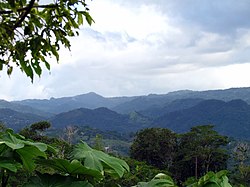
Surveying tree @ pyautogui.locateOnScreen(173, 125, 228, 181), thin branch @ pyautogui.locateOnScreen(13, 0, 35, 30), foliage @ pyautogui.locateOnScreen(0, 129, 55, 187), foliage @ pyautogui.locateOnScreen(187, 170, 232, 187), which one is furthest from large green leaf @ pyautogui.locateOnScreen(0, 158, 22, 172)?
tree @ pyautogui.locateOnScreen(173, 125, 228, 181)

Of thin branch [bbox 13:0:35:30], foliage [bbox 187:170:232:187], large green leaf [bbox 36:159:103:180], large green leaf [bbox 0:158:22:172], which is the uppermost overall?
thin branch [bbox 13:0:35:30]

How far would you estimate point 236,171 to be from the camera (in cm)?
3662

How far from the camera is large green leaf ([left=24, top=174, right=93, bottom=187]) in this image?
159 cm

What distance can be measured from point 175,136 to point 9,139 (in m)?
35.4

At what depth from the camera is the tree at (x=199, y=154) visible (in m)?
34.5

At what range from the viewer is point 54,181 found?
1.62 meters

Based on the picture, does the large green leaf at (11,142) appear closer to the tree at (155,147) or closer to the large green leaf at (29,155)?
the large green leaf at (29,155)

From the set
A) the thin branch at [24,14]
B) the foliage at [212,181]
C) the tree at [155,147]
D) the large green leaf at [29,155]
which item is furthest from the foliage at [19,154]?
the tree at [155,147]

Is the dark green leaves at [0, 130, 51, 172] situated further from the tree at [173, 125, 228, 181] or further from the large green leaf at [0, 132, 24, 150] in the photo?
the tree at [173, 125, 228, 181]

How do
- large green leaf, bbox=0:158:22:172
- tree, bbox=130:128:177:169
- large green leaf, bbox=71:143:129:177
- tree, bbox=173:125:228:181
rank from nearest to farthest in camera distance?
large green leaf, bbox=0:158:22:172, large green leaf, bbox=71:143:129:177, tree, bbox=173:125:228:181, tree, bbox=130:128:177:169

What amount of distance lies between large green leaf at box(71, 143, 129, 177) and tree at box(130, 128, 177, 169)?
108 feet

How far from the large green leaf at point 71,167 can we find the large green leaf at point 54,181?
0.11ft

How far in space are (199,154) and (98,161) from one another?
110ft

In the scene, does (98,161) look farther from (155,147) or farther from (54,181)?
(155,147)
